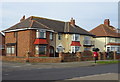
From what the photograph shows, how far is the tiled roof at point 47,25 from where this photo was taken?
36056 mm

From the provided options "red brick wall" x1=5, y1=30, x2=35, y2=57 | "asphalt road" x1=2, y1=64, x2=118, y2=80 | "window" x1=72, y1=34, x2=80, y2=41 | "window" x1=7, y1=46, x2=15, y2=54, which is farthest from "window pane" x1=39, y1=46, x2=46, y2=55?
"asphalt road" x1=2, y1=64, x2=118, y2=80

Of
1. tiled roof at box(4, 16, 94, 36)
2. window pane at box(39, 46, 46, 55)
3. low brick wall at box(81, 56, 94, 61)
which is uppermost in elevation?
tiled roof at box(4, 16, 94, 36)

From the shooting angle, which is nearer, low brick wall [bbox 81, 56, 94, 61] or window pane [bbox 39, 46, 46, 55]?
low brick wall [bbox 81, 56, 94, 61]

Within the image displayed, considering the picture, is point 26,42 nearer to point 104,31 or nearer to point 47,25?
point 47,25

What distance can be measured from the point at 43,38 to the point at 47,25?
4977 mm

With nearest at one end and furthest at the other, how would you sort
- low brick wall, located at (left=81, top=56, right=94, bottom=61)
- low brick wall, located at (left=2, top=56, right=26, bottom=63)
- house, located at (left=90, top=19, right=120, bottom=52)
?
low brick wall, located at (left=2, top=56, right=26, bottom=63), low brick wall, located at (left=81, top=56, right=94, bottom=61), house, located at (left=90, top=19, right=120, bottom=52)

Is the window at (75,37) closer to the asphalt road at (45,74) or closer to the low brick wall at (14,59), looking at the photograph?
the low brick wall at (14,59)

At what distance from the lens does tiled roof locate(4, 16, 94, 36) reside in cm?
3606

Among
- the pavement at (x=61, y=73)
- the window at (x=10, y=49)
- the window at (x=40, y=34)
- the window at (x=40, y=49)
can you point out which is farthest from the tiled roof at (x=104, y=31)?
the pavement at (x=61, y=73)

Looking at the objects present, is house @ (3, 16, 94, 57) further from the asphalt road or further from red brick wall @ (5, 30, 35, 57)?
the asphalt road

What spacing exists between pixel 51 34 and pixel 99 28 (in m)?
24.0

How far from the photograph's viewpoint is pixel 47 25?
39375 mm

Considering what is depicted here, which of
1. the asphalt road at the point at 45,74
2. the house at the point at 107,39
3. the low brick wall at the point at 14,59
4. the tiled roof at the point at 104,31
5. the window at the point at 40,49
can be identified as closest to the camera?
the asphalt road at the point at 45,74

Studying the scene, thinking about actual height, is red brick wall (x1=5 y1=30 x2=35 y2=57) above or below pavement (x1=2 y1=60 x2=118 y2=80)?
above
